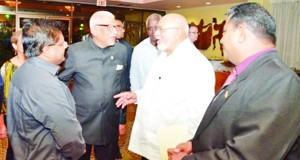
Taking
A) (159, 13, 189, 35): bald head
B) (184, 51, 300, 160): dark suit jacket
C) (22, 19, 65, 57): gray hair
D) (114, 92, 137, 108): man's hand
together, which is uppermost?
(159, 13, 189, 35): bald head

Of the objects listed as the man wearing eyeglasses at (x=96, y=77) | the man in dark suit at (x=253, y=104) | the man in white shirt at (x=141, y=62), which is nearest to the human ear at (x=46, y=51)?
the man wearing eyeglasses at (x=96, y=77)

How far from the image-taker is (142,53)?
10.6ft

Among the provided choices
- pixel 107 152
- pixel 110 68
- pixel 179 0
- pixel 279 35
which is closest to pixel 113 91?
pixel 110 68

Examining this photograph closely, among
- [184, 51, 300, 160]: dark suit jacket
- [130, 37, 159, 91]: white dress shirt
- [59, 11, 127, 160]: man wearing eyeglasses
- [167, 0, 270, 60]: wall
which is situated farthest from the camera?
[167, 0, 270, 60]: wall

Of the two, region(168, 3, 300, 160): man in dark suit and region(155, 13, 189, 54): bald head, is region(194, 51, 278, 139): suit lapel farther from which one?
region(155, 13, 189, 54): bald head

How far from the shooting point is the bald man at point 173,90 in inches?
80.9

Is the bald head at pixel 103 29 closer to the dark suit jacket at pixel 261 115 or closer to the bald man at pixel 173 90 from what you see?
the bald man at pixel 173 90

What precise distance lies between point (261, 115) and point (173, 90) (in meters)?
1.10

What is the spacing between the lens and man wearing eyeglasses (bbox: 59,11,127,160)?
8.42 feet

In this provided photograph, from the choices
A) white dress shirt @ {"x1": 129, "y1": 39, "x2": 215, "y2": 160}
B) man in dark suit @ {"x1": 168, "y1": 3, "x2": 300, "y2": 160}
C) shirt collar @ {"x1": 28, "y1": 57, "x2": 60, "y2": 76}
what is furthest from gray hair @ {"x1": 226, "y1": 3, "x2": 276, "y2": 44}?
shirt collar @ {"x1": 28, "y1": 57, "x2": 60, "y2": 76}

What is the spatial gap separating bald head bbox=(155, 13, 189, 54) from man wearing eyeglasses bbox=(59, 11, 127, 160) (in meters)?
0.56

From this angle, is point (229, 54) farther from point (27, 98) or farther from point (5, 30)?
point (5, 30)

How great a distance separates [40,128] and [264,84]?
1201 mm

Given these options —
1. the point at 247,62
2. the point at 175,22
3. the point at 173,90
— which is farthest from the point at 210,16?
the point at 247,62
